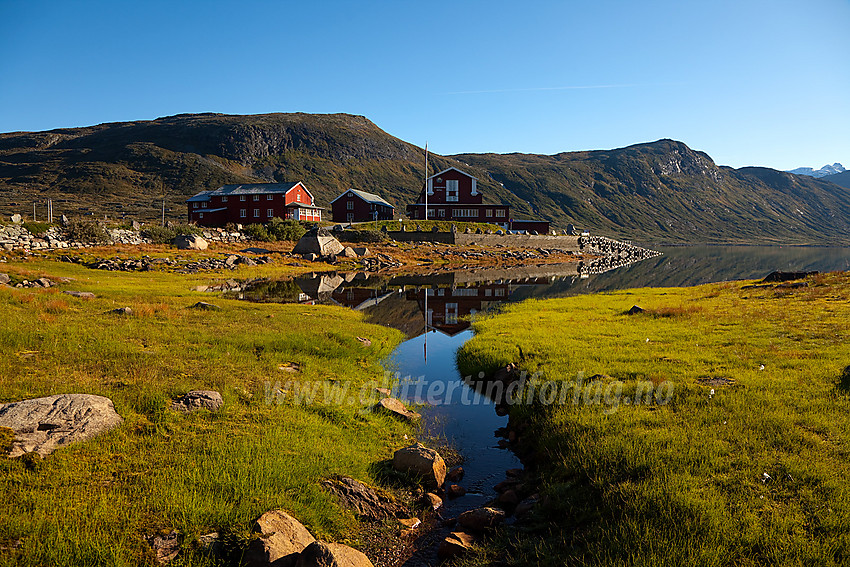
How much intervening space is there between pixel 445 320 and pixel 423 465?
64.0ft

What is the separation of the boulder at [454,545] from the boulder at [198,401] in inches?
241

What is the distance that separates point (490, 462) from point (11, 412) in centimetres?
987

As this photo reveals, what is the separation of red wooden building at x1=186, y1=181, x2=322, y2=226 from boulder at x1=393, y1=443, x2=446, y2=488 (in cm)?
8614

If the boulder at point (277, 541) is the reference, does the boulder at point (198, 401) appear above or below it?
above

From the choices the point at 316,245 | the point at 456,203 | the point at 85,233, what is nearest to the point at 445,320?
the point at 316,245

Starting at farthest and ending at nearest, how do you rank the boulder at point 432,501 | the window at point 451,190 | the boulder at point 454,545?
1. the window at point 451,190
2. the boulder at point 432,501
3. the boulder at point 454,545

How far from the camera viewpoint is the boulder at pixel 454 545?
310 inches

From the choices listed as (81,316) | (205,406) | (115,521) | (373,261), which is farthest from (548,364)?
(373,261)

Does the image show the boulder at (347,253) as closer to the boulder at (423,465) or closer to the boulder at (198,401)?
the boulder at (198,401)

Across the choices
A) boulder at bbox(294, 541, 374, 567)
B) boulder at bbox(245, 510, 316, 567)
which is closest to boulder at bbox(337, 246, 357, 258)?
boulder at bbox(245, 510, 316, 567)

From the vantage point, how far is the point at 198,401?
36.2 ft

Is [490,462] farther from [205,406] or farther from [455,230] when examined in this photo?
[455,230]

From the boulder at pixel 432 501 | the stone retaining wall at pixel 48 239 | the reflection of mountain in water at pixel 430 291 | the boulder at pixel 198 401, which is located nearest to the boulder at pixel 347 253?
the reflection of mountain in water at pixel 430 291

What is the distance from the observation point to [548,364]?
16.3 meters
